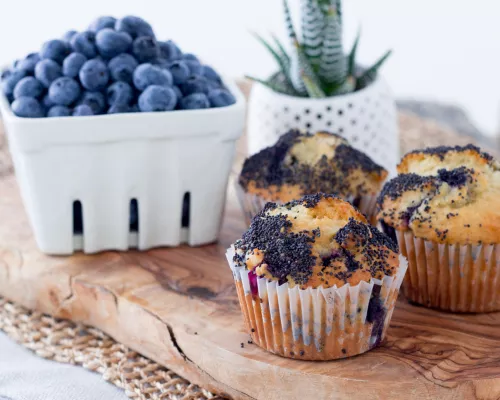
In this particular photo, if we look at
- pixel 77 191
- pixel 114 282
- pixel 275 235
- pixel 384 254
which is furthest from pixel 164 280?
pixel 384 254

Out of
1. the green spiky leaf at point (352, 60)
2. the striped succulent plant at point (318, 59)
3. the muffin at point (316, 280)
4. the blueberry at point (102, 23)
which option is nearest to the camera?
the muffin at point (316, 280)

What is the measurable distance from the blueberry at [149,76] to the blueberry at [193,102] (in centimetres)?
8

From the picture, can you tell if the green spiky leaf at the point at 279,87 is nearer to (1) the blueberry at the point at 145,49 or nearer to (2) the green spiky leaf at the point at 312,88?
(2) the green spiky leaf at the point at 312,88

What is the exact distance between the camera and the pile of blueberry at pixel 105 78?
7.50 ft

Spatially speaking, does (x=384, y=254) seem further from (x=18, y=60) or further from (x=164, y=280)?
(x=18, y=60)

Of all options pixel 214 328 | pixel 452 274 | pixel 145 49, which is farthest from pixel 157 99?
pixel 452 274

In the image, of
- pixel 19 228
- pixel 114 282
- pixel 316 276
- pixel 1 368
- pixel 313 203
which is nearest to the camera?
pixel 316 276

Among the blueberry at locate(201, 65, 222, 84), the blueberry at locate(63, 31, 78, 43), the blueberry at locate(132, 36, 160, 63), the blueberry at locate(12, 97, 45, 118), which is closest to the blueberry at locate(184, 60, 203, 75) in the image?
the blueberry at locate(201, 65, 222, 84)

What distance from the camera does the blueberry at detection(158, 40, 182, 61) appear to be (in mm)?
2438

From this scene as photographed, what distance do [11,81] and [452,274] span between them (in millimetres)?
1315

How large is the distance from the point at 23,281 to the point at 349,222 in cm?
102

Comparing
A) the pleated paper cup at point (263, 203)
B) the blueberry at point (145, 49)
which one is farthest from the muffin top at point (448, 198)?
the blueberry at point (145, 49)

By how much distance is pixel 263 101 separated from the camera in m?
2.82

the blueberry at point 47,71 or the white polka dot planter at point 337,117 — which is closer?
the blueberry at point 47,71
